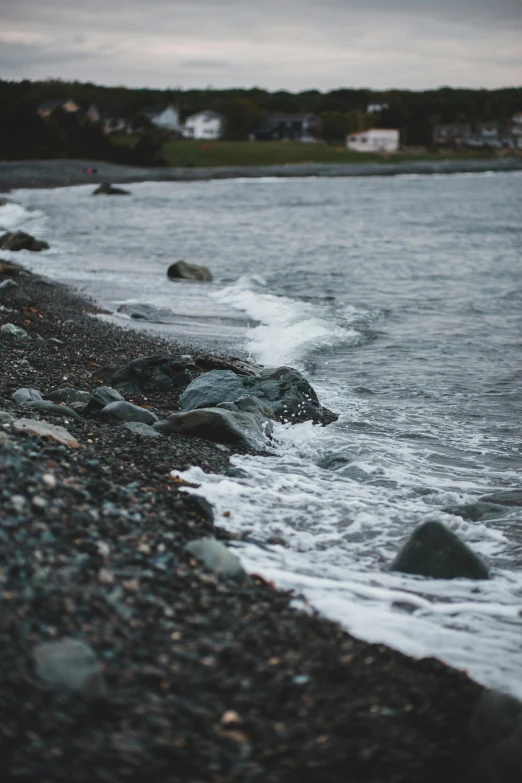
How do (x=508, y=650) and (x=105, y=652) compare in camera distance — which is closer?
(x=105, y=652)

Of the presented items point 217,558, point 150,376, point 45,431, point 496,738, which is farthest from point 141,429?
point 496,738

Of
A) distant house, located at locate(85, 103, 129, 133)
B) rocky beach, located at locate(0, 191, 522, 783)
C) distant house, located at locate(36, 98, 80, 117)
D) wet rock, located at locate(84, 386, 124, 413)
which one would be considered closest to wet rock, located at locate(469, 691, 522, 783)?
rocky beach, located at locate(0, 191, 522, 783)

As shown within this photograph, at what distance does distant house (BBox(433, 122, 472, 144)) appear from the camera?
137 metres

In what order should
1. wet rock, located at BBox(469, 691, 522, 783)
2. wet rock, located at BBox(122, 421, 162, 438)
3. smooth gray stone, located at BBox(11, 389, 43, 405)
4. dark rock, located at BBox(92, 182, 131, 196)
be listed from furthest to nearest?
dark rock, located at BBox(92, 182, 131, 196), smooth gray stone, located at BBox(11, 389, 43, 405), wet rock, located at BBox(122, 421, 162, 438), wet rock, located at BBox(469, 691, 522, 783)

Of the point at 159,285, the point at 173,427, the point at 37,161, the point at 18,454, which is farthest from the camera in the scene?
the point at 37,161

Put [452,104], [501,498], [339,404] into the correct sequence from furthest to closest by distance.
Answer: [452,104] < [339,404] < [501,498]

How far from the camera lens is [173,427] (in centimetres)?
754

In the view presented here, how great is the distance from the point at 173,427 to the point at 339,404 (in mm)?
3068

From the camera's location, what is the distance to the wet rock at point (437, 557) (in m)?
5.42

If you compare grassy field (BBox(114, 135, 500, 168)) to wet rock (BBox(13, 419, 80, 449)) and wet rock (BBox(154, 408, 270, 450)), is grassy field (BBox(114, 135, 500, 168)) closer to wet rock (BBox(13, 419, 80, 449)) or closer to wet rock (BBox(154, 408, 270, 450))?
wet rock (BBox(154, 408, 270, 450))

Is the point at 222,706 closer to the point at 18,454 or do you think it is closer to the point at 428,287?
the point at 18,454

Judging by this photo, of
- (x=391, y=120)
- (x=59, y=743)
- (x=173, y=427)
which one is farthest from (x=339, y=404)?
(x=391, y=120)

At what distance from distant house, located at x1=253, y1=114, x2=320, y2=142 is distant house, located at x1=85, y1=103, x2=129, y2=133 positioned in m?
23.4

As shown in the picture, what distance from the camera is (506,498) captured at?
23.2ft
